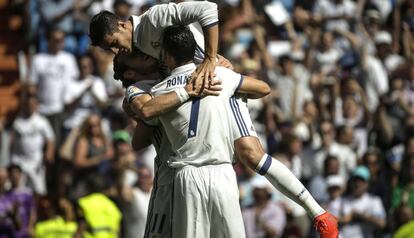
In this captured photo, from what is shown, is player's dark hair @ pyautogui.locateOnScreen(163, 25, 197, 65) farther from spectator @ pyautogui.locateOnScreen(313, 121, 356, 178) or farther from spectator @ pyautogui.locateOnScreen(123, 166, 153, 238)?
spectator @ pyautogui.locateOnScreen(313, 121, 356, 178)

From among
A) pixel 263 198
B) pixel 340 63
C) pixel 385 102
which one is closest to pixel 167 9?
pixel 263 198

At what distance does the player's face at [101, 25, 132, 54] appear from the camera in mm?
8742

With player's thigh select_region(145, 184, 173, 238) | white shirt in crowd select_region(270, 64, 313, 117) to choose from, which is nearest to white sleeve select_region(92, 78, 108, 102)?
white shirt in crowd select_region(270, 64, 313, 117)

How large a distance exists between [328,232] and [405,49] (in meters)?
9.87

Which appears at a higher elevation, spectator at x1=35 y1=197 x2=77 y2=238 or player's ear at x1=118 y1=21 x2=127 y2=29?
player's ear at x1=118 y1=21 x2=127 y2=29

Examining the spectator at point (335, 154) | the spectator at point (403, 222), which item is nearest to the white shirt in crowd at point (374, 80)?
the spectator at point (335, 154)

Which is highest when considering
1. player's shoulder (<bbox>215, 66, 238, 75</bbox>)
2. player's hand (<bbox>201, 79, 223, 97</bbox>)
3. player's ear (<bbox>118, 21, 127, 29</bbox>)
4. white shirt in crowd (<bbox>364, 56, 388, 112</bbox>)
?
player's ear (<bbox>118, 21, 127, 29</bbox>)

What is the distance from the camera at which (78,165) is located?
1520cm

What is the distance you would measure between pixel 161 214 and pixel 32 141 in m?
7.07

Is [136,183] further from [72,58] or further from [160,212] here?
[160,212]

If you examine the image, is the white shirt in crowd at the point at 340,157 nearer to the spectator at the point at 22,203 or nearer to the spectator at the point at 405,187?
the spectator at the point at 405,187

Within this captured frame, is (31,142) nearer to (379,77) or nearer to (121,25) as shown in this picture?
(379,77)

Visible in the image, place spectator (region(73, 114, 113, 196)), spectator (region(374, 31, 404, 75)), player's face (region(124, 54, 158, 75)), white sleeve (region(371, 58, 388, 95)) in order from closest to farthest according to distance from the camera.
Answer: player's face (region(124, 54, 158, 75)), spectator (region(73, 114, 113, 196)), white sleeve (region(371, 58, 388, 95)), spectator (region(374, 31, 404, 75))

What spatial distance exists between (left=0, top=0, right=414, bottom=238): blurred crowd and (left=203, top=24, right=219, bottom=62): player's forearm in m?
5.51
